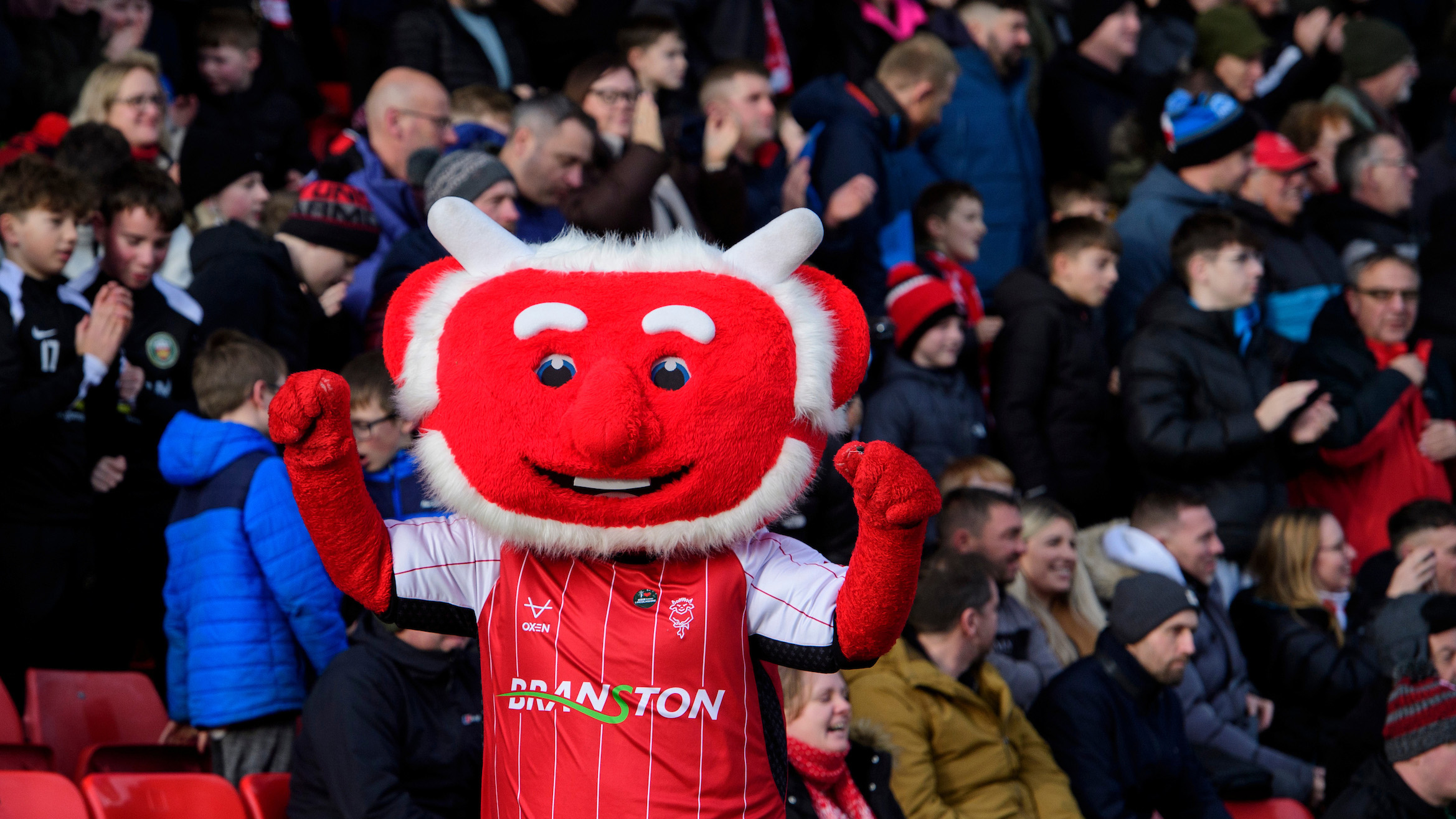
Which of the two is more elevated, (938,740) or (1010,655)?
(938,740)

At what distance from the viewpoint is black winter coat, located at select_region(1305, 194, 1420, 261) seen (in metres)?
8.43

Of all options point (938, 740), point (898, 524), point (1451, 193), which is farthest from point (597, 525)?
point (1451, 193)

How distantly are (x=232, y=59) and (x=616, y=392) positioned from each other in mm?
5328

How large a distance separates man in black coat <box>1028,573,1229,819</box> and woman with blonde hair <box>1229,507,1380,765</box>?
3.55ft

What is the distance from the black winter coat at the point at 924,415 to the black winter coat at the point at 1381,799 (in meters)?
1.91

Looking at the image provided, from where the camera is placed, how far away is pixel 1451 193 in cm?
888

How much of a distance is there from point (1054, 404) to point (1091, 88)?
10.2 feet

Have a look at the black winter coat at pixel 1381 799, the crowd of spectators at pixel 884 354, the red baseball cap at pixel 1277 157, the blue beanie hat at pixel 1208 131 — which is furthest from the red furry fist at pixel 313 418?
the red baseball cap at pixel 1277 157

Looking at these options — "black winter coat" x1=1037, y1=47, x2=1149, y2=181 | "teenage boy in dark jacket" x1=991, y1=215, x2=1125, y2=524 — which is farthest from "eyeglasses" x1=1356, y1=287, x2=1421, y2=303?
"black winter coat" x1=1037, y1=47, x2=1149, y2=181

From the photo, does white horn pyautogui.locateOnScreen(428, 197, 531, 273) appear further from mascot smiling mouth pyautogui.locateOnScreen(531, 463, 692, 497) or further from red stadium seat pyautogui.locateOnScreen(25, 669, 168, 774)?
red stadium seat pyautogui.locateOnScreen(25, 669, 168, 774)

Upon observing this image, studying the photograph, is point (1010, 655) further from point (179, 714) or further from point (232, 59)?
point (232, 59)

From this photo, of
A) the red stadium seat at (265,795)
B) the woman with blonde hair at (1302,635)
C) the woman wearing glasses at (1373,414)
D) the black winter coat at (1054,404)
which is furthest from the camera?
the woman wearing glasses at (1373,414)

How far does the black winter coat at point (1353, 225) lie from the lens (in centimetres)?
843

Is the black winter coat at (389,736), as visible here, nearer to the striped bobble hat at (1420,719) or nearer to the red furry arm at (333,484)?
the red furry arm at (333,484)
